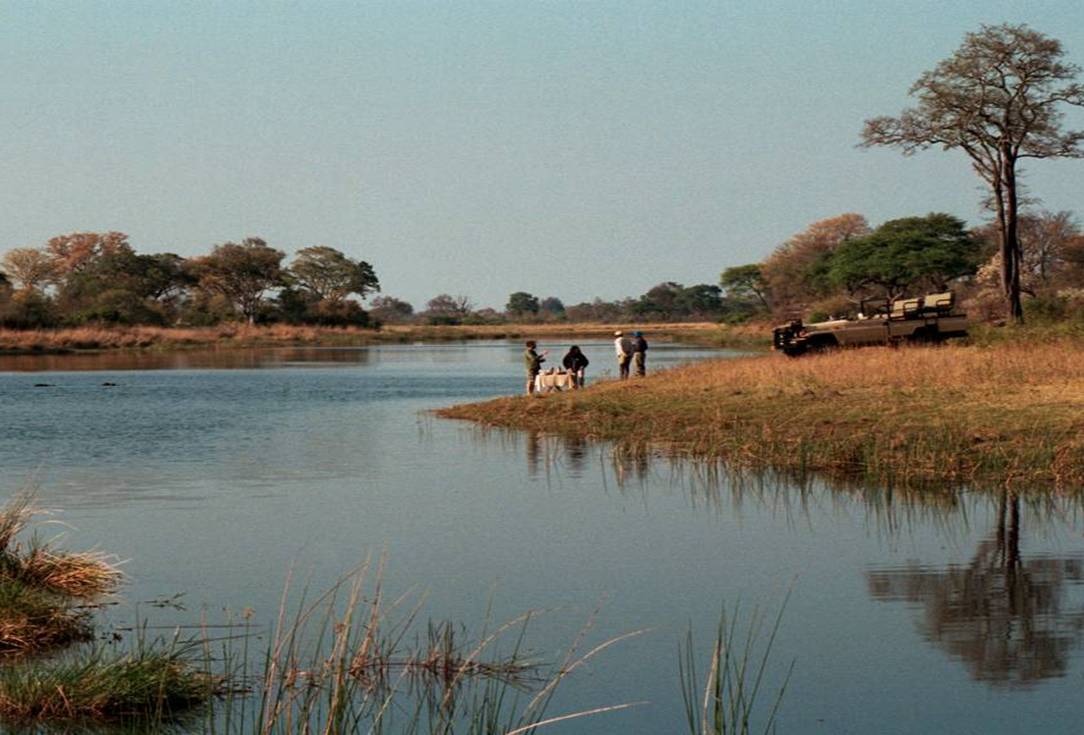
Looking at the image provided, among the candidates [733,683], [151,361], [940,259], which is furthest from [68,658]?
[940,259]

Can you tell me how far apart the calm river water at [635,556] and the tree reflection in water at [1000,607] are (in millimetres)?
31

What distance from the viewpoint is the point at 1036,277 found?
285 ft

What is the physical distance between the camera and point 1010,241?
4809cm

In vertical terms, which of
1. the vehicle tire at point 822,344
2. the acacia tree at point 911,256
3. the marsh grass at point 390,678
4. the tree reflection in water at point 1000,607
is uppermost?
→ the acacia tree at point 911,256

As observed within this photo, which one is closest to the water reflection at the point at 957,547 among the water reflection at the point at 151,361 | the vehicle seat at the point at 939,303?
the vehicle seat at the point at 939,303

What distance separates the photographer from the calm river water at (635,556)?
8.98 meters

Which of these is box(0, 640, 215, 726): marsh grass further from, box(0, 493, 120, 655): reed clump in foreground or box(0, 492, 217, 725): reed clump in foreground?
box(0, 493, 120, 655): reed clump in foreground

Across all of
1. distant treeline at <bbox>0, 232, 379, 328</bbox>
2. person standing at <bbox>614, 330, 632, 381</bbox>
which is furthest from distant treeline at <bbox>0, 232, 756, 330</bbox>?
person standing at <bbox>614, 330, 632, 381</bbox>

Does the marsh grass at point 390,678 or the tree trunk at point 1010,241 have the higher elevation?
the tree trunk at point 1010,241

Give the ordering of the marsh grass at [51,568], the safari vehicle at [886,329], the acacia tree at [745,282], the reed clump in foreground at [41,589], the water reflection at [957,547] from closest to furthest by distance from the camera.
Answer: the water reflection at [957,547] → the reed clump in foreground at [41,589] → the marsh grass at [51,568] → the safari vehicle at [886,329] → the acacia tree at [745,282]

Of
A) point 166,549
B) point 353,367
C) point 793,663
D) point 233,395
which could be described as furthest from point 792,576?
point 353,367

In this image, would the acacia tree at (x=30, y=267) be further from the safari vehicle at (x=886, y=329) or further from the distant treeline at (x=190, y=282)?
the safari vehicle at (x=886, y=329)

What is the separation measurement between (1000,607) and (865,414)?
507 inches

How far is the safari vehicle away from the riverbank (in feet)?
149
